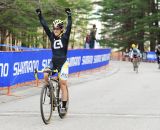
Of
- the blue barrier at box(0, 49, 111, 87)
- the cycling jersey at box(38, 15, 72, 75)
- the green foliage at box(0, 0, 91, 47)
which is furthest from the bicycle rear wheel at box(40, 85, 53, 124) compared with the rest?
the green foliage at box(0, 0, 91, 47)

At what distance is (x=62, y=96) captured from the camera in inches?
436

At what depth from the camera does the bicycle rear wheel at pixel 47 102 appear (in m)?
10.3

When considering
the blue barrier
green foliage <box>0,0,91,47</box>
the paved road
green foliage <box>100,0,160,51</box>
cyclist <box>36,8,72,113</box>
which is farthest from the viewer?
green foliage <box>100,0,160,51</box>

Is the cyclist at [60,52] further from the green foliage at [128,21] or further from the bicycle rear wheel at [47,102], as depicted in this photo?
the green foliage at [128,21]

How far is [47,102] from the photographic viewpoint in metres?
10.4

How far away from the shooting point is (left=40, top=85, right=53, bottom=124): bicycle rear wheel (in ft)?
33.8

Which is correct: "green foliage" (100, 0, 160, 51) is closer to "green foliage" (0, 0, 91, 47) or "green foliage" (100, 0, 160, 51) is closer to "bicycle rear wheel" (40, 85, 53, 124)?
"green foliage" (0, 0, 91, 47)

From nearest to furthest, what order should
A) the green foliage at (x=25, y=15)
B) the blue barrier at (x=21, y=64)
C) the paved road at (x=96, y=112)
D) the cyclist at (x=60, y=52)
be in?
the paved road at (x=96, y=112) < the cyclist at (x=60, y=52) < the blue barrier at (x=21, y=64) < the green foliage at (x=25, y=15)

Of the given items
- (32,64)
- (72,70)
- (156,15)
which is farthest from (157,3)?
(32,64)

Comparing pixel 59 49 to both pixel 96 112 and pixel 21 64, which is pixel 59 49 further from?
pixel 21 64

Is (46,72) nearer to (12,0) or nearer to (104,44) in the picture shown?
(12,0)

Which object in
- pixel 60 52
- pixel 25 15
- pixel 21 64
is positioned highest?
pixel 25 15

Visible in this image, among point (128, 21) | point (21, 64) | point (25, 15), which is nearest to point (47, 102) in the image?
point (21, 64)

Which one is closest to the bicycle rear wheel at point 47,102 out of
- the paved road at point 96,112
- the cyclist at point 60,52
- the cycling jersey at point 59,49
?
the paved road at point 96,112
